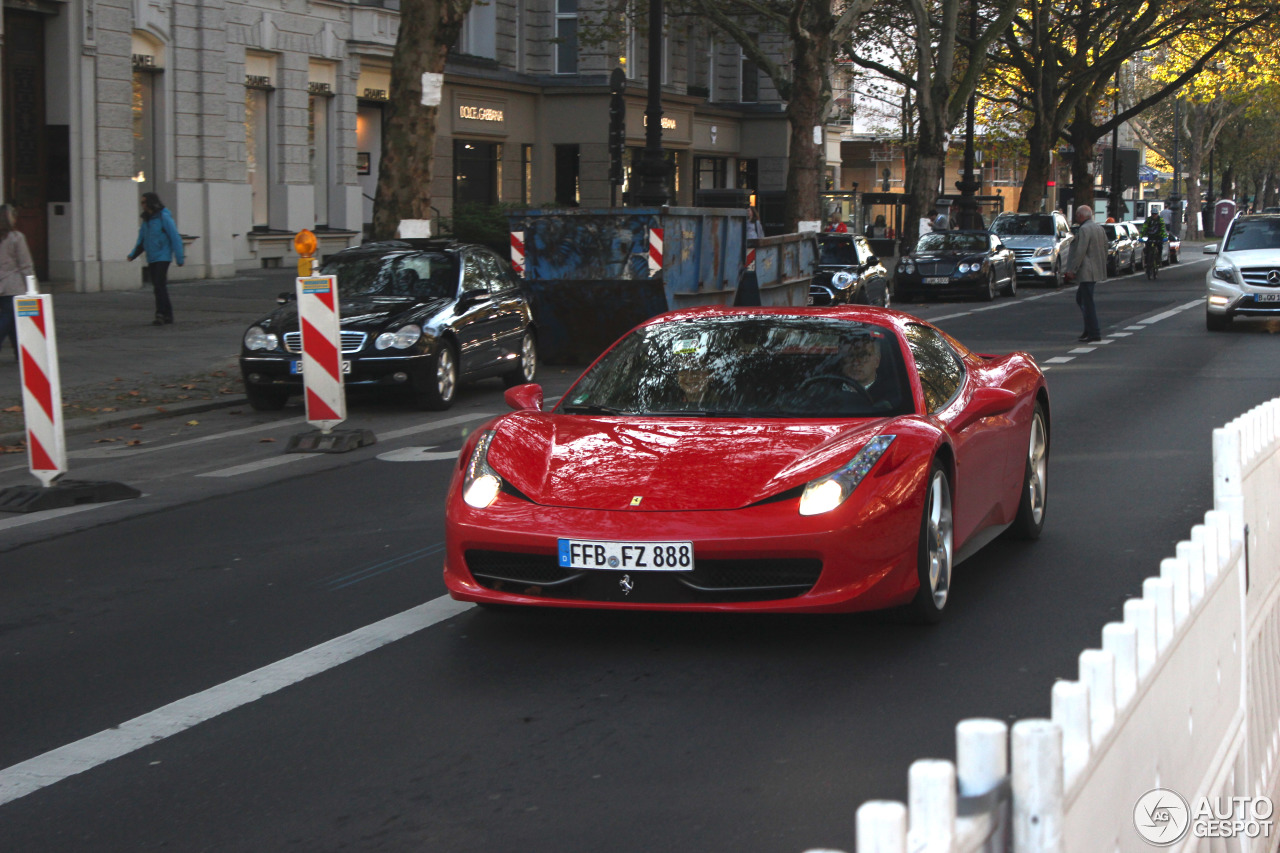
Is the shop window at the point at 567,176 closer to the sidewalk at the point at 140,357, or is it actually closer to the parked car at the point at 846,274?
the parked car at the point at 846,274

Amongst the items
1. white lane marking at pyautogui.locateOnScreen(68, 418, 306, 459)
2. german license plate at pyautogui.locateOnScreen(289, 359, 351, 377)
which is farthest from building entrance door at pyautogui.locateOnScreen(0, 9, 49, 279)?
white lane marking at pyautogui.locateOnScreen(68, 418, 306, 459)

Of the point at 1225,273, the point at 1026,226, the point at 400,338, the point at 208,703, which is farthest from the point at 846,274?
the point at 208,703

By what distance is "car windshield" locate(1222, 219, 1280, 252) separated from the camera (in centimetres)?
2441

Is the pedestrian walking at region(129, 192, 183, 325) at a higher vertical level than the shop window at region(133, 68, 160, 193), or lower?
lower

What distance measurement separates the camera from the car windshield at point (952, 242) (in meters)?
34.7

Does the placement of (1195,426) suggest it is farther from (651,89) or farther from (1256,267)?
(651,89)

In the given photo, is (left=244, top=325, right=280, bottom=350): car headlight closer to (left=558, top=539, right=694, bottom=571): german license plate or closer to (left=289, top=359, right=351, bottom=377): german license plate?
(left=289, top=359, right=351, bottom=377): german license plate

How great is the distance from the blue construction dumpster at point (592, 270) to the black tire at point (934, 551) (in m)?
12.8

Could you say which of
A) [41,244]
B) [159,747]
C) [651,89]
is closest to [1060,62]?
[651,89]

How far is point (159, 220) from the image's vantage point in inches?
873

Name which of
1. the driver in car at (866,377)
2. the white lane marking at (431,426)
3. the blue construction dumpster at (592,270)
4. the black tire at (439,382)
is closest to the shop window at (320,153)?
the blue construction dumpster at (592,270)

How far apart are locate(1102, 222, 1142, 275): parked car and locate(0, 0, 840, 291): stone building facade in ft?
42.1

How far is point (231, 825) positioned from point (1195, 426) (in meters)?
10.2

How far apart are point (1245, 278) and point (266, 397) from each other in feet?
49.0
